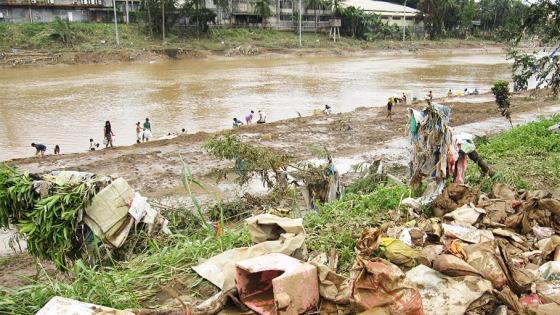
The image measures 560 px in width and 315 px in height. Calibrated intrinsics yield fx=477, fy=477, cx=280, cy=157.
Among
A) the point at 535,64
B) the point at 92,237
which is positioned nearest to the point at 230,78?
the point at 535,64

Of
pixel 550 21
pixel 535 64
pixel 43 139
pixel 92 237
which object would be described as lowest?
pixel 43 139

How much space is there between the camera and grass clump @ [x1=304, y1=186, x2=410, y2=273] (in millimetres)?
4426

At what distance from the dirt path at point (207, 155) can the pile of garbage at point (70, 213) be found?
570 cm

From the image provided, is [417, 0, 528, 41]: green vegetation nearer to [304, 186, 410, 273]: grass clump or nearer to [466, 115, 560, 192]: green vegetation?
[466, 115, 560, 192]: green vegetation

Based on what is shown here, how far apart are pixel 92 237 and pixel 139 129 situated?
1193 cm

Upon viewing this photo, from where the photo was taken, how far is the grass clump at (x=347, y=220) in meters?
4.43

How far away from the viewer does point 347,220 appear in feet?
17.3

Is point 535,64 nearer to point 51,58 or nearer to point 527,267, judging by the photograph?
point 527,267

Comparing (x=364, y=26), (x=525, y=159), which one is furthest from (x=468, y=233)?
(x=364, y=26)

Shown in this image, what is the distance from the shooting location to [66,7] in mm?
50812

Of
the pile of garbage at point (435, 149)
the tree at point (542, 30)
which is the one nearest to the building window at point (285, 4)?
the tree at point (542, 30)

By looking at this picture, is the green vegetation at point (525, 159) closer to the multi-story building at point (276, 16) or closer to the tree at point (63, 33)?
the tree at point (63, 33)

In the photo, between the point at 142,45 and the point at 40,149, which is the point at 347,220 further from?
the point at 142,45

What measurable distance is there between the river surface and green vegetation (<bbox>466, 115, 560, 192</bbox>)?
11561mm
